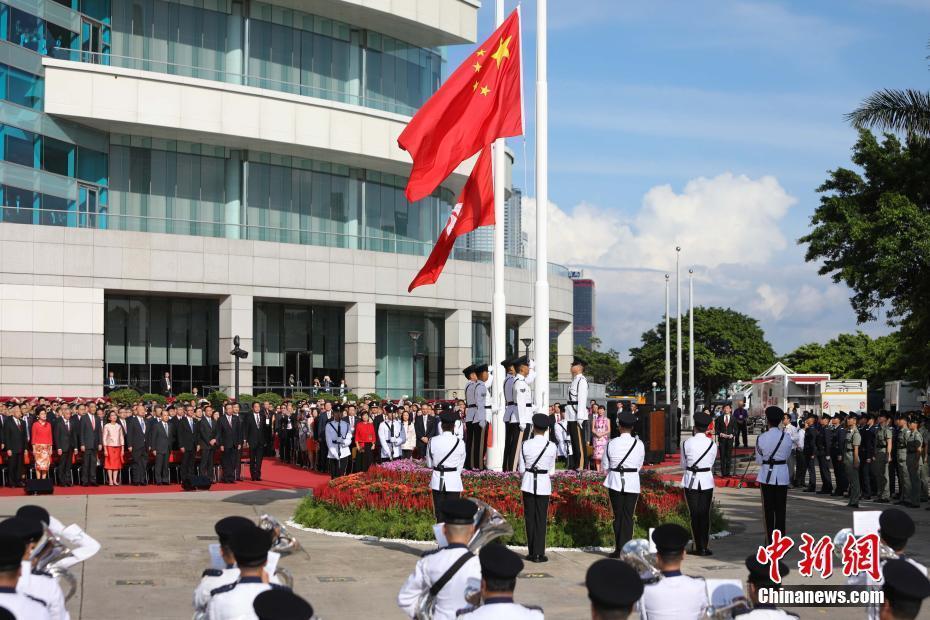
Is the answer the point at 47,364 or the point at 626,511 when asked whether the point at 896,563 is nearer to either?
the point at 626,511

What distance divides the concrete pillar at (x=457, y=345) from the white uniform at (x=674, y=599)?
46293 millimetres

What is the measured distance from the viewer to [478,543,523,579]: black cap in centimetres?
581

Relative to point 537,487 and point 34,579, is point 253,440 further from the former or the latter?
point 34,579

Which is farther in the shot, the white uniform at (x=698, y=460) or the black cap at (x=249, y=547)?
the white uniform at (x=698, y=460)

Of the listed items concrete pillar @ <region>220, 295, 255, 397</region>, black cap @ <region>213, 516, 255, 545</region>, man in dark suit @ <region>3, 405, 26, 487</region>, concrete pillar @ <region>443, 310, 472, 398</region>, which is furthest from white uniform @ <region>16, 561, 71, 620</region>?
concrete pillar @ <region>443, 310, 472, 398</region>

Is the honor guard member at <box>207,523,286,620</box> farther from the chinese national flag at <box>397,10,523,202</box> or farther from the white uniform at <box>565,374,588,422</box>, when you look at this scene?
the white uniform at <box>565,374,588,422</box>

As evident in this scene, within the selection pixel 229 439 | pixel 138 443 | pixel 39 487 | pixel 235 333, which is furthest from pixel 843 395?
pixel 39 487

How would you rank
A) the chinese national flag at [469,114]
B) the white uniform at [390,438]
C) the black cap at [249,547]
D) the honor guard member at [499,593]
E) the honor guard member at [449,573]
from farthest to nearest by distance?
the white uniform at [390,438], the chinese national flag at [469,114], the honor guard member at [449,573], the black cap at [249,547], the honor guard member at [499,593]

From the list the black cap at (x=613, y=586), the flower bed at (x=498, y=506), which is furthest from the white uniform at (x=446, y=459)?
the black cap at (x=613, y=586)

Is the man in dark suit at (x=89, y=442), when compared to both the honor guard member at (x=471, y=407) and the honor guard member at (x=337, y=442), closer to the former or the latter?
the honor guard member at (x=337, y=442)

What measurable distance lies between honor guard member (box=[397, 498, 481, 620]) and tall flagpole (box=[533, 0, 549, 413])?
36.3 feet

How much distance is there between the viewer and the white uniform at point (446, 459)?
1500cm

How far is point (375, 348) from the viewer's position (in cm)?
5206

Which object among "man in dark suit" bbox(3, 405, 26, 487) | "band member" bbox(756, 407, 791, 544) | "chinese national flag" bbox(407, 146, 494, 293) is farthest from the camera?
"man in dark suit" bbox(3, 405, 26, 487)
